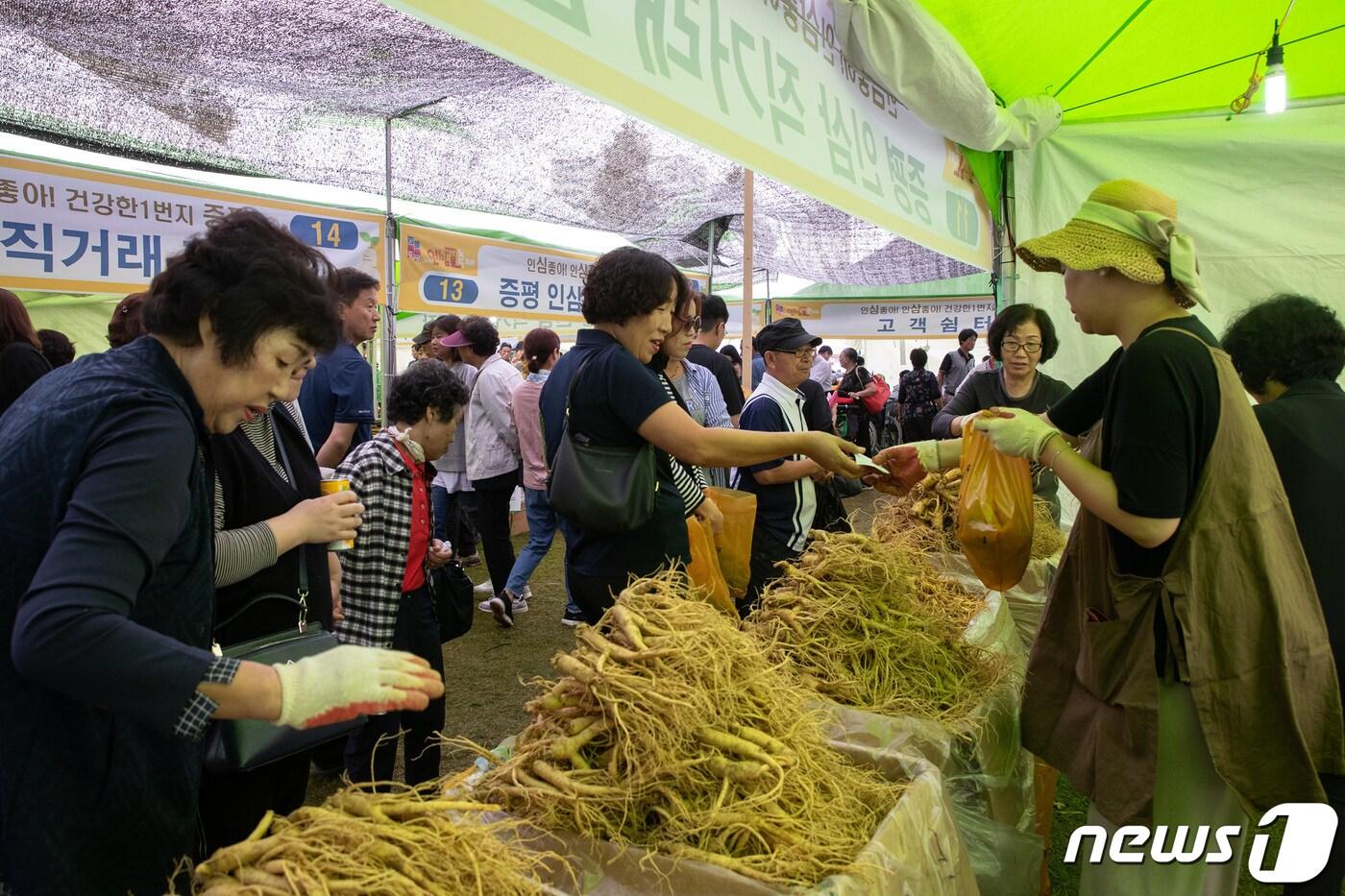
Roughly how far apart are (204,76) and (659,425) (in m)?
3.80

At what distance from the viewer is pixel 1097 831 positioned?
6.61 feet

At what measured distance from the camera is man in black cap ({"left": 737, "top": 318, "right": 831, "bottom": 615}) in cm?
366

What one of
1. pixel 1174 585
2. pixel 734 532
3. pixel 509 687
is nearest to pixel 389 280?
pixel 509 687

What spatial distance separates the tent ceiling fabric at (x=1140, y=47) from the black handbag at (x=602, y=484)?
272 centimetres

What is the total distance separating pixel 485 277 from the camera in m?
6.71

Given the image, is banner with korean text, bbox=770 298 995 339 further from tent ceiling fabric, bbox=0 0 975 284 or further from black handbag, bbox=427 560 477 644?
black handbag, bbox=427 560 477 644

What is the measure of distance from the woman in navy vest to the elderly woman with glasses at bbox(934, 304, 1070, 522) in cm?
319

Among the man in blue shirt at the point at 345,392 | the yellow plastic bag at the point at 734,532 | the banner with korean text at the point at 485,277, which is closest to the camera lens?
the yellow plastic bag at the point at 734,532

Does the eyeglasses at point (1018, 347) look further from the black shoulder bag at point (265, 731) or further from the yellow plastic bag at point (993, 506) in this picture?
the black shoulder bag at point (265, 731)

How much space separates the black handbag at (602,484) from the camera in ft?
7.39

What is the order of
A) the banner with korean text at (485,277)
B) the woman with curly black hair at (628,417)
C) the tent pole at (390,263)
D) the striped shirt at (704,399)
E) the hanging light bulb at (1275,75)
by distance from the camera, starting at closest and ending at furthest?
the woman with curly black hair at (628,417), the hanging light bulb at (1275,75), the striped shirt at (704,399), the tent pole at (390,263), the banner with korean text at (485,277)

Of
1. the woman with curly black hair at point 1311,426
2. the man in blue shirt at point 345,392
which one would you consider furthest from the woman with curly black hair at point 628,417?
the man in blue shirt at point 345,392

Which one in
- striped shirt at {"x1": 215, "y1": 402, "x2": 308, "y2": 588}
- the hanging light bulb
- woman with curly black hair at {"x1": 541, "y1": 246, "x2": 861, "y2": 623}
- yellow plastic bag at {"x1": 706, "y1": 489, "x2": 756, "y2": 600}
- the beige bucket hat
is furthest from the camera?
the hanging light bulb

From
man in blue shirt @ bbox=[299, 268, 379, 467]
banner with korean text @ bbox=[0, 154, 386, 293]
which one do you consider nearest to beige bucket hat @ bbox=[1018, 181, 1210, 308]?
man in blue shirt @ bbox=[299, 268, 379, 467]
